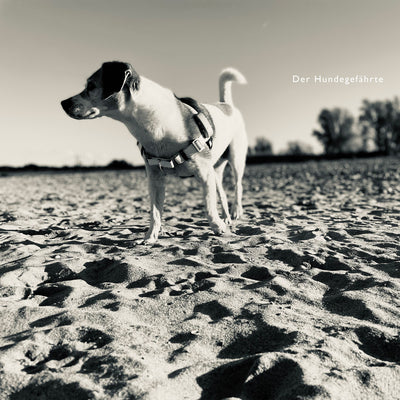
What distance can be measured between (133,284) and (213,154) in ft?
6.37

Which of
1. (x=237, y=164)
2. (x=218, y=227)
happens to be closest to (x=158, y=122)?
(x=218, y=227)

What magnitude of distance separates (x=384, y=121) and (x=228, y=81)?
200 feet

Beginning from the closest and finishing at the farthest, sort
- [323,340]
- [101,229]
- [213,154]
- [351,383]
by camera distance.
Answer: [351,383] < [323,340] < [213,154] < [101,229]

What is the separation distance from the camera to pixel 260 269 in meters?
3.54

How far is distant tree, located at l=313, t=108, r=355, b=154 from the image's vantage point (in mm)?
62281

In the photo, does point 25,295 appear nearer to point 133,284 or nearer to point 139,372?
point 133,284

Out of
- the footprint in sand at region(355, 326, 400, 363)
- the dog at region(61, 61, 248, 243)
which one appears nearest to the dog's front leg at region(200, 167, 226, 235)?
the dog at region(61, 61, 248, 243)

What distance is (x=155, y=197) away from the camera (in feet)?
15.3

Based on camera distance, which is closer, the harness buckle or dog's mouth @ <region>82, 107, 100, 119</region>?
dog's mouth @ <region>82, 107, 100, 119</region>

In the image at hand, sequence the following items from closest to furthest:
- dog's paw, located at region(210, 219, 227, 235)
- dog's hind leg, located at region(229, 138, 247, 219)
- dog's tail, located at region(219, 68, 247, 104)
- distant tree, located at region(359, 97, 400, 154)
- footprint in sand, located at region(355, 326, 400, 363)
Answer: footprint in sand, located at region(355, 326, 400, 363) → dog's paw, located at region(210, 219, 227, 235) → dog's tail, located at region(219, 68, 247, 104) → dog's hind leg, located at region(229, 138, 247, 219) → distant tree, located at region(359, 97, 400, 154)

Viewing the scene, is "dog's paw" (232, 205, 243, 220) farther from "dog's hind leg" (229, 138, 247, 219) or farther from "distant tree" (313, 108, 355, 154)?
"distant tree" (313, 108, 355, 154)

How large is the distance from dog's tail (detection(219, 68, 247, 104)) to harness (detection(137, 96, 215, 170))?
1.28 metres

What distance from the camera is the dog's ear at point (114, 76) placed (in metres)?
3.69

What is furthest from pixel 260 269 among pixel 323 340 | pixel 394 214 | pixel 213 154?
pixel 394 214
